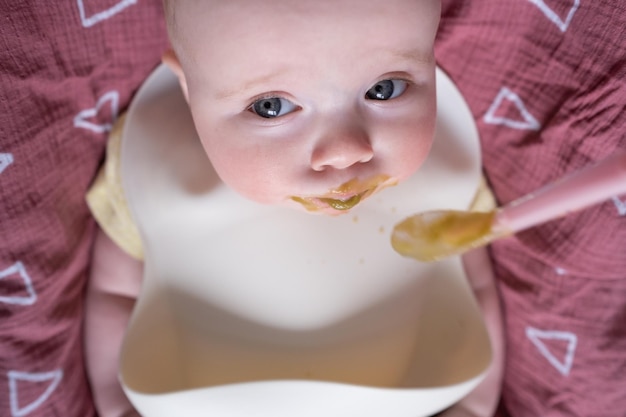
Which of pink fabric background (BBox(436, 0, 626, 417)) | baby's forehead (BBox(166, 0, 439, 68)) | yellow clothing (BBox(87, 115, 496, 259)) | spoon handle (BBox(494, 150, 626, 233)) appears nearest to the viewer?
spoon handle (BBox(494, 150, 626, 233))

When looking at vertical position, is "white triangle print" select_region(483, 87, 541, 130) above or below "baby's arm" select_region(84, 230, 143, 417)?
above

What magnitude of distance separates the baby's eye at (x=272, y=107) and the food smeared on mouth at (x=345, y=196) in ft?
0.29

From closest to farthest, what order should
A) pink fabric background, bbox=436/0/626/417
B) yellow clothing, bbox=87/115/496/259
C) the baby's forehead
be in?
the baby's forehead < pink fabric background, bbox=436/0/626/417 < yellow clothing, bbox=87/115/496/259

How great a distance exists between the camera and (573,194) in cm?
53

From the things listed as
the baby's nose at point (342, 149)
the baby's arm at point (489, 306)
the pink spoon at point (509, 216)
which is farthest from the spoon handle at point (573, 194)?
the baby's arm at point (489, 306)

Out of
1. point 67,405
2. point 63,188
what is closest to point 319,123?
point 63,188

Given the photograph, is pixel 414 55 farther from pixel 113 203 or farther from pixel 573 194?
pixel 113 203

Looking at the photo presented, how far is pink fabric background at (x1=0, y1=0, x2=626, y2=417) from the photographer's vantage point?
2.77 feet

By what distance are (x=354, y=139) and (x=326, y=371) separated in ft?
1.08

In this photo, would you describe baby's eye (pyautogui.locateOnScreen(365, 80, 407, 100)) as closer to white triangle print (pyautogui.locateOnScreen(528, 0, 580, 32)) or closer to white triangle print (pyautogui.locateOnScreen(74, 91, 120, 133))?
white triangle print (pyautogui.locateOnScreen(528, 0, 580, 32))

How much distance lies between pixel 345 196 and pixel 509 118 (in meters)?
0.33

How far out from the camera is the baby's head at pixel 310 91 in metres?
0.64

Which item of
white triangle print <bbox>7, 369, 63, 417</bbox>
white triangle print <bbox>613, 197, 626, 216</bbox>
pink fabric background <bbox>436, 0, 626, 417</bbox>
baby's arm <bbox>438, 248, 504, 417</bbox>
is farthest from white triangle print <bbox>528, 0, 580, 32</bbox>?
white triangle print <bbox>7, 369, 63, 417</bbox>

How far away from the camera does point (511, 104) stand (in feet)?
3.08
